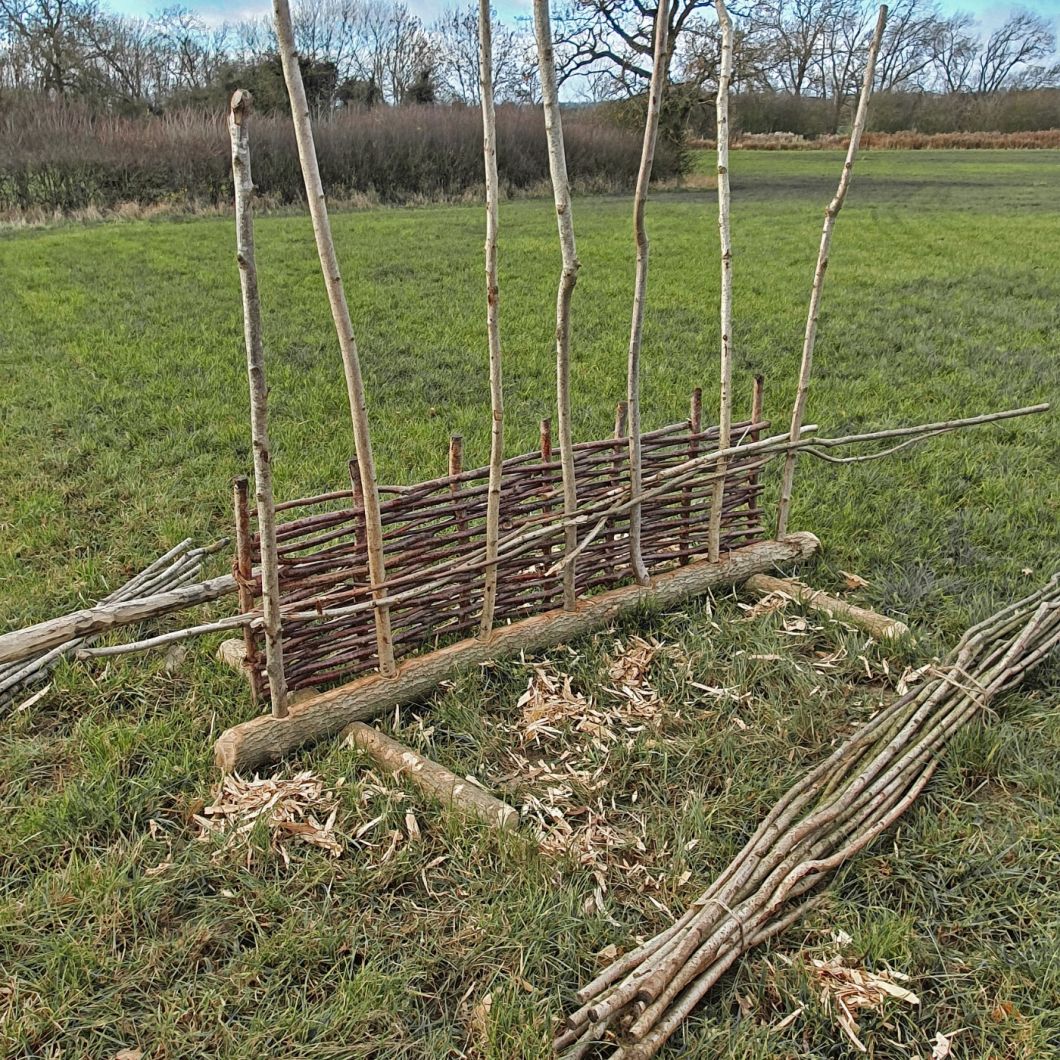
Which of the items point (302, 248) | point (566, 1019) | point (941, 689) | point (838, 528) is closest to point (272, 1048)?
point (566, 1019)

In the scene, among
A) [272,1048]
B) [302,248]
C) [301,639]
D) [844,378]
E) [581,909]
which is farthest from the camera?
[302,248]

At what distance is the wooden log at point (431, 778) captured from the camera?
84.4 inches

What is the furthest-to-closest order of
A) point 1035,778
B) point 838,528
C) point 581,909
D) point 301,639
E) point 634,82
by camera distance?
point 634,82, point 838,528, point 301,639, point 1035,778, point 581,909

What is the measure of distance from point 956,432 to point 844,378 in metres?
1.44

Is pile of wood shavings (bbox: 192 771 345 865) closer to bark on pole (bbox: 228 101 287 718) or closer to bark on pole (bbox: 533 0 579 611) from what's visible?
bark on pole (bbox: 228 101 287 718)

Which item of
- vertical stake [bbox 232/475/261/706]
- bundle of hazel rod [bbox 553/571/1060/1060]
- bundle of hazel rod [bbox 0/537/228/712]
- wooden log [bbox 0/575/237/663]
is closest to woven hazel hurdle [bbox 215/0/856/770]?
vertical stake [bbox 232/475/261/706]

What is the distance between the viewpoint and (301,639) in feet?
8.27

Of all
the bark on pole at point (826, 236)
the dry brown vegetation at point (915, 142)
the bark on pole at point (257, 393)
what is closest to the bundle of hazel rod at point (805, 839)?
the bark on pole at point (826, 236)

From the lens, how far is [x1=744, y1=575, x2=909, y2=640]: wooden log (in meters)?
3.00

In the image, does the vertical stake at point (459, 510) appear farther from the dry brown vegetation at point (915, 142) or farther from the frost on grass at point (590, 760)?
the dry brown vegetation at point (915, 142)

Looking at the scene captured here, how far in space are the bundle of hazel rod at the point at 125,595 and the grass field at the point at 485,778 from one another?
3.5 inches

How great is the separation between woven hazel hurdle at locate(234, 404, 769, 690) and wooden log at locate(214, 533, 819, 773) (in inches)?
3.3

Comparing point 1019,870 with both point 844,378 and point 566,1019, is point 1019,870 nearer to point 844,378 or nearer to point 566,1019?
point 566,1019

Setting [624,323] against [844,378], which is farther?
[624,323]
